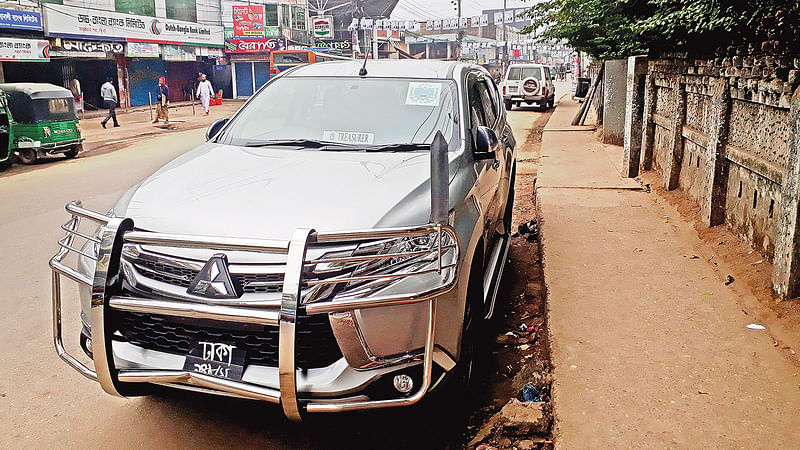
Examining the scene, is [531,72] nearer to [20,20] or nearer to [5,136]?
[20,20]

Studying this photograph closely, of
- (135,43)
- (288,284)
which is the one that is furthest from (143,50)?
(288,284)

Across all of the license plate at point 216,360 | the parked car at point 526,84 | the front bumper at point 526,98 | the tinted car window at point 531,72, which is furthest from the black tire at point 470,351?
the tinted car window at point 531,72

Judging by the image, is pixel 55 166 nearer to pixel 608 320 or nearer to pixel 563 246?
pixel 563 246

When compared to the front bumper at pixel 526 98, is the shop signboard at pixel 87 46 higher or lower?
higher

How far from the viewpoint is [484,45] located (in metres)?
82.8

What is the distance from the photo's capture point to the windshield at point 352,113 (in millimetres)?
4164

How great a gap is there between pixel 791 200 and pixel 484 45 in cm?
8214

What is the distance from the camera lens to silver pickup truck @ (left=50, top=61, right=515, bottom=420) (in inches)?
103

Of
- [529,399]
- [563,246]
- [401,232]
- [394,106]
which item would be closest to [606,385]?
[529,399]

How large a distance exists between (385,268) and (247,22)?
40356 mm

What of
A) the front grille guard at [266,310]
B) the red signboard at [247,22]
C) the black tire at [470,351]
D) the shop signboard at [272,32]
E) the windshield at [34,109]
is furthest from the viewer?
the shop signboard at [272,32]

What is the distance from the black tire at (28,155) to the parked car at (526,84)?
16.9 metres

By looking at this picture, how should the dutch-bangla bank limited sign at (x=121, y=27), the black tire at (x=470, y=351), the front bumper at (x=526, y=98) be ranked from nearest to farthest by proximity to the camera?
the black tire at (x=470, y=351) < the dutch-bangla bank limited sign at (x=121, y=27) < the front bumper at (x=526, y=98)

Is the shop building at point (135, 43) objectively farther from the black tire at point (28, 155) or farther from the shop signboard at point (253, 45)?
the black tire at point (28, 155)
